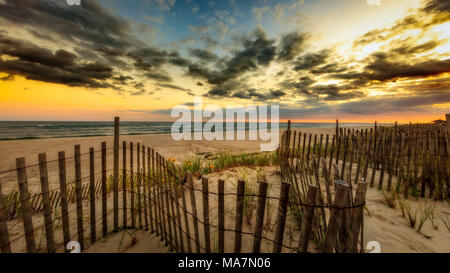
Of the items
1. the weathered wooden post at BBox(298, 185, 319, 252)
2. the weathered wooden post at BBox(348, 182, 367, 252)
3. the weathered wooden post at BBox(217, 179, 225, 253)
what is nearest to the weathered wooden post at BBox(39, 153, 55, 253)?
the weathered wooden post at BBox(217, 179, 225, 253)

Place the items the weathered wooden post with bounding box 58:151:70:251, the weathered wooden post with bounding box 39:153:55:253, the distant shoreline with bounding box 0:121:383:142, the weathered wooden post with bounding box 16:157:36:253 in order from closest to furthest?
1. the weathered wooden post with bounding box 16:157:36:253
2. the weathered wooden post with bounding box 39:153:55:253
3. the weathered wooden post with bounding box 58:151:70:251
4. the distant shoreline with bounding box 0:121:383:142

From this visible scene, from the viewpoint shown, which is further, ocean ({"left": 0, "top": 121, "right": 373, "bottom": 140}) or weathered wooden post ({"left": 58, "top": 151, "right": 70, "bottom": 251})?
ocean ({"left": 0, "top": 121, "right": 373, "bottom": 140})

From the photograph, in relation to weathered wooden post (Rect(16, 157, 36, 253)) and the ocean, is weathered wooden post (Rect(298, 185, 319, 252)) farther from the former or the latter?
the ocean

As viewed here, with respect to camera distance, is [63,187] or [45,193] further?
[63,187]

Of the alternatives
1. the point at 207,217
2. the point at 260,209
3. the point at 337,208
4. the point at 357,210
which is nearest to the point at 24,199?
the point at 207,217

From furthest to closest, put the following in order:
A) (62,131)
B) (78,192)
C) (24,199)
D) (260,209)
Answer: (62,131), (78,192), (24,199), (260,209)

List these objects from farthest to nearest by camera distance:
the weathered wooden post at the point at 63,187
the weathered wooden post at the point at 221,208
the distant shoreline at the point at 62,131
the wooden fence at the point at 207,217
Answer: the distant shoreline at the point at 62,131
the weathered wooden post at the point at 63,187
the weathered wooden post at the point at 221,208
the wooden fence at the point at 207,217

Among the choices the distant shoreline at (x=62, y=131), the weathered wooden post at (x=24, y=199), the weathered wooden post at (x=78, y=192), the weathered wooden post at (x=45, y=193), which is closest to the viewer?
the weathered wooden post at (x=24, y=199)

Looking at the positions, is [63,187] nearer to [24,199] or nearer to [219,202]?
[24,199]

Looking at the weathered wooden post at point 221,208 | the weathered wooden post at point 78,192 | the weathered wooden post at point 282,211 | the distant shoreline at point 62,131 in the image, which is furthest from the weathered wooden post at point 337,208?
the distant shoreline at point 62,131

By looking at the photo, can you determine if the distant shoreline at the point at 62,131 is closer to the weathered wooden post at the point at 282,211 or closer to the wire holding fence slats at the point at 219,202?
the wire holding fence slats at the point at 219,202

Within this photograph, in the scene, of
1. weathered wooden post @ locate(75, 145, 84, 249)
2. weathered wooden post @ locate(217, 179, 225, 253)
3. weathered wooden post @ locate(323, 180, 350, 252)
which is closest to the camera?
weathered wooden post @ locate(323, 180, 350, 252)
